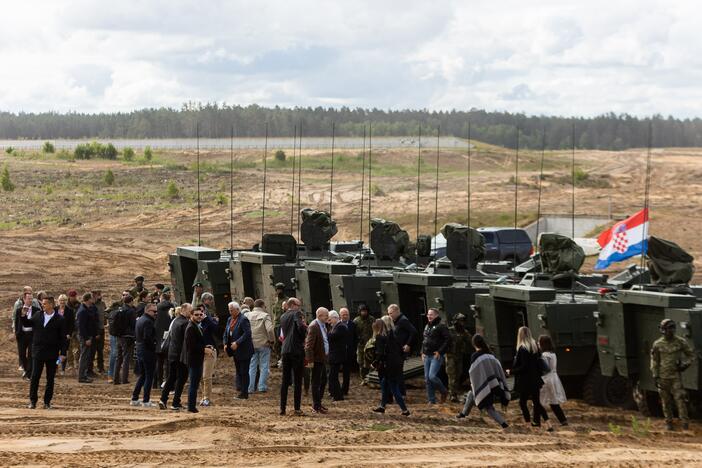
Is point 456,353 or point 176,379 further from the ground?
point 456,353

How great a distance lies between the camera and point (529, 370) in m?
13.3

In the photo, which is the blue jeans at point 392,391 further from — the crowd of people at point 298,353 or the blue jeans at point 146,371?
the blue jeans at point 146,371

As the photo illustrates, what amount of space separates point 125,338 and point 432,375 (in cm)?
453

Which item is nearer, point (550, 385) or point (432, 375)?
point (550, 385)

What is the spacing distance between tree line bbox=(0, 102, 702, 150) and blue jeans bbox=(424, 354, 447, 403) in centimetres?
8864

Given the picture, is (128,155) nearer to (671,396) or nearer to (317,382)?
(317,382)

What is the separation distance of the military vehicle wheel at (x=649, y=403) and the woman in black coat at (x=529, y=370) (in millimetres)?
1866

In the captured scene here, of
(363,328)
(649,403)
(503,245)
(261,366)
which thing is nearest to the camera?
(649,403)

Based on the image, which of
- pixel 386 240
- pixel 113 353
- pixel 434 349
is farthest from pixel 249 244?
pixel 434 349

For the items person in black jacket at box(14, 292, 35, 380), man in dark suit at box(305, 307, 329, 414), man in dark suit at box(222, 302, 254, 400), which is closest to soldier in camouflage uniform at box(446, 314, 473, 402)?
man in dark suit at box(305, 307, 329, 414)

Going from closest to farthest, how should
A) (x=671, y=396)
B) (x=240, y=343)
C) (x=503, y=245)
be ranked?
(x=671, y=396), (x=240, y=343), (x=503, y=245)

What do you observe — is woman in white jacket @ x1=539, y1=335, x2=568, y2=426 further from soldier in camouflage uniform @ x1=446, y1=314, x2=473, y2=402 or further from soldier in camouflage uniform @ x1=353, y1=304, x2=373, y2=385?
soldier in camouflage uniform @ x1=353, y1=304, x2=373, y2=385

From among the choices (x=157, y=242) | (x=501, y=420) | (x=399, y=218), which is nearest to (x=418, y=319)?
(x=501, y=420)

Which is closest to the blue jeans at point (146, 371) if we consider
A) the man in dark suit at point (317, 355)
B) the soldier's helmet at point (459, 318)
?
the man in dark suit at point (317, 355)
